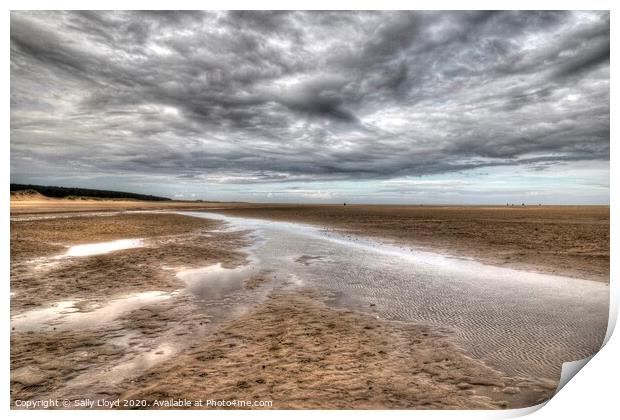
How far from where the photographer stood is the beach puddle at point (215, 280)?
9156mm

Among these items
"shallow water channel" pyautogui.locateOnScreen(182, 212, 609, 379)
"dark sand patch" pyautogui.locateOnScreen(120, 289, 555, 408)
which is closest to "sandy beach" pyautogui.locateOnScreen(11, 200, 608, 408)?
"dark sand patch" pyautogui.locateOnScreen(120, 289, 555, 408)

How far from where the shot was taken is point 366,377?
4797 millimetres

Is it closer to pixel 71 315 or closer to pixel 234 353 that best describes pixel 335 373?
pixel 234 353

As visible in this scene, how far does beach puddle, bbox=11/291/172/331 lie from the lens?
670cm

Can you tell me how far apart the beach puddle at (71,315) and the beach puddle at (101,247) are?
7.95 m

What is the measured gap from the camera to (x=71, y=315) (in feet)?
23.7

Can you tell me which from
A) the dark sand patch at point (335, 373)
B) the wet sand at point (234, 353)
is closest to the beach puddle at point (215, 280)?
the wet sand at point (234, 353)

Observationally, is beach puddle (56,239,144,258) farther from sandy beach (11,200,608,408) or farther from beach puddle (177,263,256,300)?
beach puddle (177,263,256,300)

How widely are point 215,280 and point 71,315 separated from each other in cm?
390

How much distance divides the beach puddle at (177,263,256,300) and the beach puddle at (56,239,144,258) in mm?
6610

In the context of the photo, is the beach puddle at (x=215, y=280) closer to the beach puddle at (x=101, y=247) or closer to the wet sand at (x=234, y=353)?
the wet sand at (x=234, y=353)

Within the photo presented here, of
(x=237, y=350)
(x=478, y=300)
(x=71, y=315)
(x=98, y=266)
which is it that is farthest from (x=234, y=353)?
(x=98, y=266)

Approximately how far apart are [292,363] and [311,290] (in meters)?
4.28
